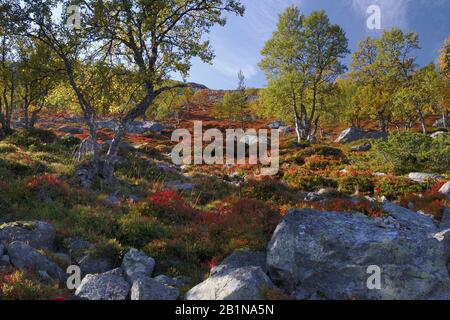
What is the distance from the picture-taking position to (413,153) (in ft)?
73.3

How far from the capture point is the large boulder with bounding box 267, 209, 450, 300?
6.97m

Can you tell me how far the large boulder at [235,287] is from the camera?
21.1ft

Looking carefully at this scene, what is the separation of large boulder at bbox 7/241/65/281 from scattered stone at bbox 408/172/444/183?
1761cm

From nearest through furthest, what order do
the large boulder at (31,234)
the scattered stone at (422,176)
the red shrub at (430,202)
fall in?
the large boulder at (31,234) < the red shrub at (430,202) < the scattered stone at (422,176)

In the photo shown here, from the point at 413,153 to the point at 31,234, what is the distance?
21713 mm

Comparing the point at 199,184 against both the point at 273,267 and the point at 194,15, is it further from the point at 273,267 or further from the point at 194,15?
the point at 273,267

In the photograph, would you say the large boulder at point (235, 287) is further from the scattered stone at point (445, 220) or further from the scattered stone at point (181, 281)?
the scattered stone at point (445, 220)

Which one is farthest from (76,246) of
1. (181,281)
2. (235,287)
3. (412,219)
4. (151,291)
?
(412,219)

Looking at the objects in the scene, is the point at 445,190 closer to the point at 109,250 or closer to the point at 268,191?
the point at 268,191

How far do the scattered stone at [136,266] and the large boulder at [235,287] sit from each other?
1431 millimetres

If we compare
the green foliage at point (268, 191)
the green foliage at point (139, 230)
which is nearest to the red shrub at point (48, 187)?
the green foliage at point (139, 230)

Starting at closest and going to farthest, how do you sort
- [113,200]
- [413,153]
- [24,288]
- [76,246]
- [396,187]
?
[24,288] → [76,246] → [113,200] → [396,187] → [413,153]

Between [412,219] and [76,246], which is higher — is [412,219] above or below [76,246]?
above
